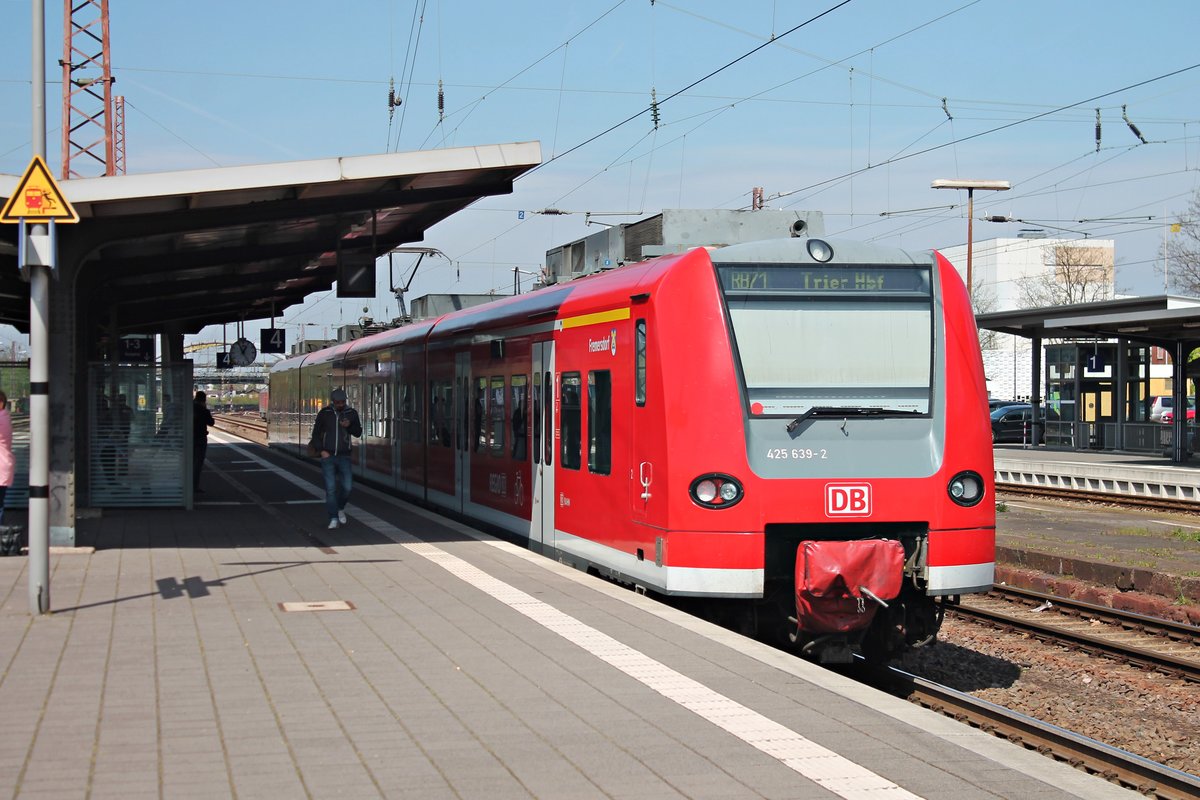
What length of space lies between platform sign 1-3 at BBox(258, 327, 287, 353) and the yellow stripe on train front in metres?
23.0

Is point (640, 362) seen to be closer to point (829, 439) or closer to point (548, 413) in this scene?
point (829, 439)

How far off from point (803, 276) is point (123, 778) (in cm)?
587

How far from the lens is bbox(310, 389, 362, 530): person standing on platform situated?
49.5 feet

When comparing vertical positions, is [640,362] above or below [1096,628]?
above

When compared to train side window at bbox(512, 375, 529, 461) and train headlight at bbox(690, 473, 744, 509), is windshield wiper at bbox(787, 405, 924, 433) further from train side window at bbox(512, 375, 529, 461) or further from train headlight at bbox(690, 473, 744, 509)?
train side window at bbox(512, 375, 529, 461)

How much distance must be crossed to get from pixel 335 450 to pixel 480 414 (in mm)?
1724

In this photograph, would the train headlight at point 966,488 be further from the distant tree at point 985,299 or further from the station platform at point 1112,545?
the distant tree at point 985,299

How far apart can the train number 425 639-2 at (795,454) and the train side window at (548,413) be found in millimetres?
3599

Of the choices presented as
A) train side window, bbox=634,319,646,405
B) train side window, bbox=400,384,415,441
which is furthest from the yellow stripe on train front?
train side window, bbox=400,384,415,441

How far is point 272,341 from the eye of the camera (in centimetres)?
3388

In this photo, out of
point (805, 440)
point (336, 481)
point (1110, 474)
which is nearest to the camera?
point (805, 440)

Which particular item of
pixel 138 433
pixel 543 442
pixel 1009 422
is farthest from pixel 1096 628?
pixel 1009 422

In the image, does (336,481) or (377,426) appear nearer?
(336,481)

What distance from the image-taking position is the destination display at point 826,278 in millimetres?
9328
